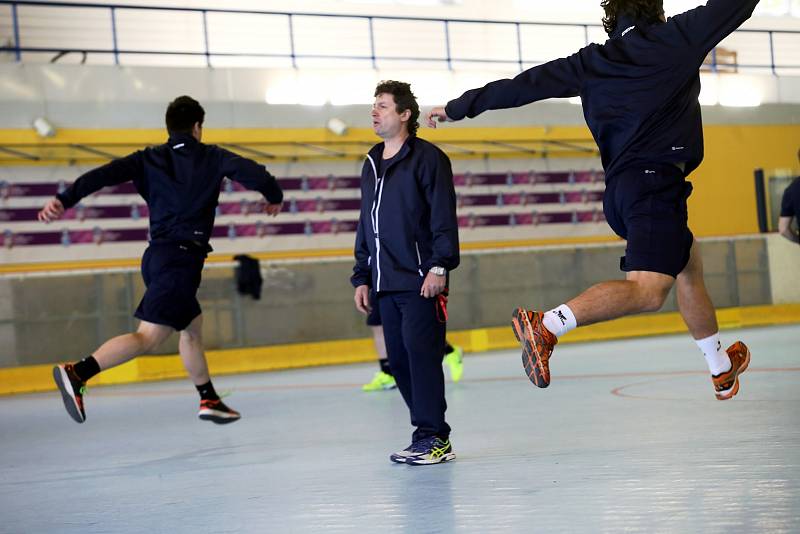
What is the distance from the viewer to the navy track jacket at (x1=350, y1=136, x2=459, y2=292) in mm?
4961

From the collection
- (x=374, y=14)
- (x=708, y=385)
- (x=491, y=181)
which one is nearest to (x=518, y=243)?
(x=491, y=181)

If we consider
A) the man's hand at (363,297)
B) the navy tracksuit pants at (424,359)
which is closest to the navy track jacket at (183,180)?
the man's hand at (363,297)

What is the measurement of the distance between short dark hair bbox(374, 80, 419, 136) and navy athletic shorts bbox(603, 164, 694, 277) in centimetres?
124

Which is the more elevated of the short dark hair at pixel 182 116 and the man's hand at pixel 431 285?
the short dark hair at pixel 182 116

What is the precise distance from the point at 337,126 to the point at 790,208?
8091 mm

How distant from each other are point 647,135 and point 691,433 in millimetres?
1699

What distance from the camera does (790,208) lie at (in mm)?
9945

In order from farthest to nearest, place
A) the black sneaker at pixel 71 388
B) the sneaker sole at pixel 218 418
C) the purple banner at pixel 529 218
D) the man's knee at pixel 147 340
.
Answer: the purple banner at pixel 529 218
the sneaker sole at pixel 218 418
the man's knee at pixel 147 340
the black sneaker at pixel 71 388

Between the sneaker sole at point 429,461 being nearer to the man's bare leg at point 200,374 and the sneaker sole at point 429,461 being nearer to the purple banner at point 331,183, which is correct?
the man's bare leg at point 200,374

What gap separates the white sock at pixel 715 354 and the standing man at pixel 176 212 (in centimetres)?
287

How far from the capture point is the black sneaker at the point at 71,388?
6.03 meters

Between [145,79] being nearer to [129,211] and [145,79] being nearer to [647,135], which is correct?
[129,211]

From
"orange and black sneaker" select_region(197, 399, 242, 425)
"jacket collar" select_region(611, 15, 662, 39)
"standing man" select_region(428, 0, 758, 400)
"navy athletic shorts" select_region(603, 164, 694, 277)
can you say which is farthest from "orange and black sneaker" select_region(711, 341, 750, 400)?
"orange and black sneaker" select_region(197, 399, 242, 425)

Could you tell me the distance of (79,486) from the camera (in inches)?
193
